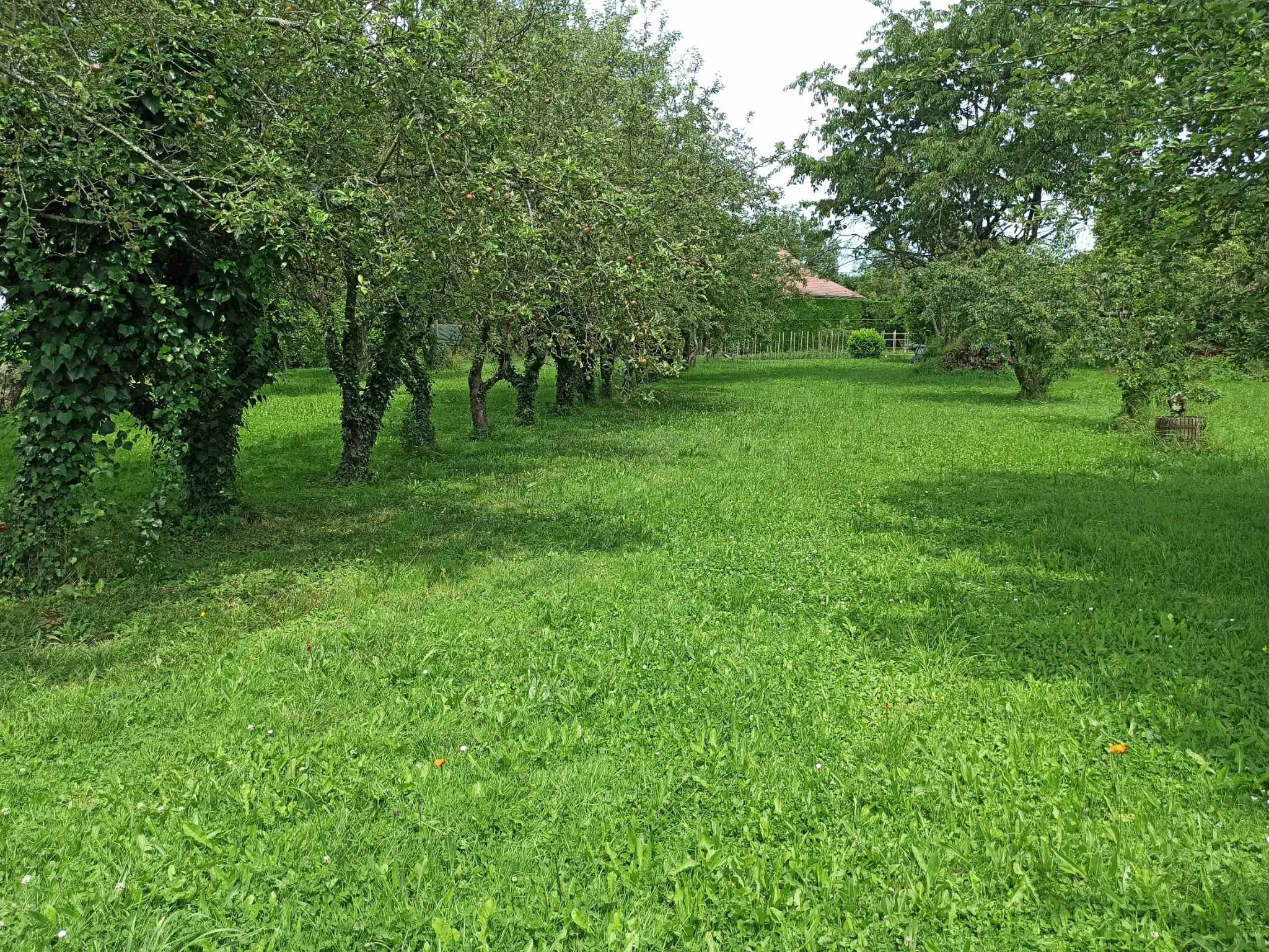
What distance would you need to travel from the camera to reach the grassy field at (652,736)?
3.11m

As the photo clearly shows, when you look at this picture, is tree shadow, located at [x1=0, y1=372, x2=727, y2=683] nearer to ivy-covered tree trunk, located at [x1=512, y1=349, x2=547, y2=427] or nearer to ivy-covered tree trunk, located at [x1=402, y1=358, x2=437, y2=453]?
ivy-covered tree trunk, located at [x1=402, y1=358, x2=437, y2=453]

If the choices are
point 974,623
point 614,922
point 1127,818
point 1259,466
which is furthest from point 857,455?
point 614,922

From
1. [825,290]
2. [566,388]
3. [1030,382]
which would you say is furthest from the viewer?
[825,290]

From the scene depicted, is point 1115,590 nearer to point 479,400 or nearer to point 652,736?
point 652,736

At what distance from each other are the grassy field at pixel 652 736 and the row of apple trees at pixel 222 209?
1373 mm

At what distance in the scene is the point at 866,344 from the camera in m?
Result: 56.6

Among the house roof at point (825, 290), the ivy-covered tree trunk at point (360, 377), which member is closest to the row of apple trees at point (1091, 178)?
the ivy-covered tree trunk at point (360, 377)

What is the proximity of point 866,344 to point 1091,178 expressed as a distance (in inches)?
1943

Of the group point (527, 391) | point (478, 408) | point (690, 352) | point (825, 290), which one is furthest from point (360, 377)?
point (825, 290)

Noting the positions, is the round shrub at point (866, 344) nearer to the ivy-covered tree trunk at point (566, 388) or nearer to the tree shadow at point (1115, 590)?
the ivy-covered tree trunk at point (566, 388)

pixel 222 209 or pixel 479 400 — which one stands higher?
pixel 222 209

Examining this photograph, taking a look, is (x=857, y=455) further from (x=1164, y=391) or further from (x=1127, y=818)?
(x=1127, y=818)

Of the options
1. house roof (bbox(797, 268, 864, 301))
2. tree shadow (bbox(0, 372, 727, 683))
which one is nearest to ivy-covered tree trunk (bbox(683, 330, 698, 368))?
tree shadow (bbox(0, 372, 727, 683))

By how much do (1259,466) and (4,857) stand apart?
588 inches
